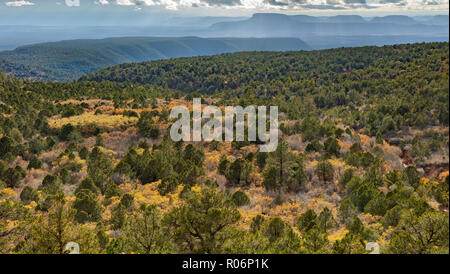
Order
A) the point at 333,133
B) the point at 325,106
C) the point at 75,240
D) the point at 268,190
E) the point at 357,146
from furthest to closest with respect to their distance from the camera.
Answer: the point at 325,106, the point at 333,133, the point at 357,146, the point at 268,190, the point at 75,240

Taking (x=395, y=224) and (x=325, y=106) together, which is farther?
(x=325, y=106)

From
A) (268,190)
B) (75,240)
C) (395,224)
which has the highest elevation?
(75,240)

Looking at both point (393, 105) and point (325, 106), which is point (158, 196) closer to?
point (393, 105)

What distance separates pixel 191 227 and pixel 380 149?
26523mm

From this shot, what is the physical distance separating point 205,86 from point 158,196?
90.2 metres

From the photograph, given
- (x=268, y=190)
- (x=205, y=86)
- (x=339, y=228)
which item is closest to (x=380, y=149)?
(x=268, y=190)

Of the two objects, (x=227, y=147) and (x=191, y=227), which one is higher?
(x=191, y=227)

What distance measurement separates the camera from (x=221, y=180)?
23.1 metres

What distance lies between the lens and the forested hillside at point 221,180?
8.85 meters

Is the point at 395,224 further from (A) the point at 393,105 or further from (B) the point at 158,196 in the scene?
(A) the point at 393,105

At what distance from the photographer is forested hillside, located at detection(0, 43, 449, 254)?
8852 millimetres

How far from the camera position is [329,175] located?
22.6 metres

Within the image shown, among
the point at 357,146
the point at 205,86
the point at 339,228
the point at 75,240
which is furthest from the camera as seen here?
the point at 205,86

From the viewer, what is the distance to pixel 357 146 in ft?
90.5
